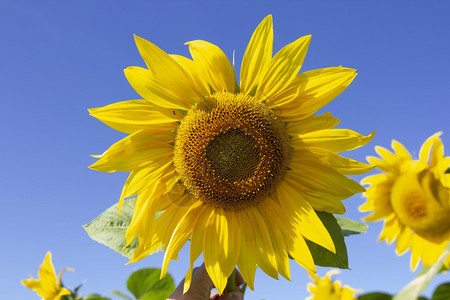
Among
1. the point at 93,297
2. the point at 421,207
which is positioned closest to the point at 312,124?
the point at 421,207

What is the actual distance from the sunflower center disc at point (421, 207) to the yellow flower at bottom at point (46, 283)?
12.0 ft

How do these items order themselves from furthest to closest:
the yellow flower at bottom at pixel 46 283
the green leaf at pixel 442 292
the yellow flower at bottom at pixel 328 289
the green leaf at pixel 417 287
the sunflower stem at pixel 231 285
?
the yellow flower at bottom at pixel 46 283 < the yellow flower at bottom at pixel 328 289 < the sunflower stem at pixel 231 285 < the green leaf at pixel 442 292 < the green leaf at pixel 417 287

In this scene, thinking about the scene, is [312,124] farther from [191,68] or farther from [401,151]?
[401,151]

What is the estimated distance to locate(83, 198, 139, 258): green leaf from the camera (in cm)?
249

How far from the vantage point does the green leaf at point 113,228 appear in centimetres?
249

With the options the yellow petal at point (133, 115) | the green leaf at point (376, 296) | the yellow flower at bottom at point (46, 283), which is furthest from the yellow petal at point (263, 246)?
the yellow flower at bottom at point (46, 283)

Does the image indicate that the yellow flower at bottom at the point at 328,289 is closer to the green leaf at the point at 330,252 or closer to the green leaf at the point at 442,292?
the green leaf at the point at 330,252

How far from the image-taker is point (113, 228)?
8.55ft

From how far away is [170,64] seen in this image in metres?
2.15

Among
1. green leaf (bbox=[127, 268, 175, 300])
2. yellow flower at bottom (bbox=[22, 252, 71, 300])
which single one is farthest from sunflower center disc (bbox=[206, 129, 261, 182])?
yellow flower at bottom (bbox=[22, 252, 71, 300])

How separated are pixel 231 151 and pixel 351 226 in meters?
1.14

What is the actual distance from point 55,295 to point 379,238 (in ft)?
11.7

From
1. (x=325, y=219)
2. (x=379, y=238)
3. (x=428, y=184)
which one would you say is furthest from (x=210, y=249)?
(x=428, y=184)

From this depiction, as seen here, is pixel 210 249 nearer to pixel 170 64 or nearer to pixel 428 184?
pixel 170 64
